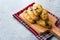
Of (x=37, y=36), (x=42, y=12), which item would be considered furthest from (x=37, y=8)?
(x=37, y=36)

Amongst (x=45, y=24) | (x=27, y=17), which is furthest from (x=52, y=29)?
(x=27, y=17)

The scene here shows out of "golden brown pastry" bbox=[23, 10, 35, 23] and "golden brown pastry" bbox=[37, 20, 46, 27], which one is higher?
"golden brown pastry" bbox=[23, 10, 35, 23]

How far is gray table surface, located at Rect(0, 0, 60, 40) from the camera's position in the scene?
103 centimetres

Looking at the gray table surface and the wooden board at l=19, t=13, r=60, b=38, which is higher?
the gray table surface

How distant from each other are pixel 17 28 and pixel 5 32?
0.24 ft

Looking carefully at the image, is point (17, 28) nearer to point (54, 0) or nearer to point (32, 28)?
point (32, 28)

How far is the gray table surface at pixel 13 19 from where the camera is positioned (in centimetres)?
103

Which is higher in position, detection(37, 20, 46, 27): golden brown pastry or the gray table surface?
the gray table surface

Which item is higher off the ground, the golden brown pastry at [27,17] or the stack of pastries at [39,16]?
the golden brown pastry at [27,17]

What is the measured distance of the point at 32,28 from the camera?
3.43 feet

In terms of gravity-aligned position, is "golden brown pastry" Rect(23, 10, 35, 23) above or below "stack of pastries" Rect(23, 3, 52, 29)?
above

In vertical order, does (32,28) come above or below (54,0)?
below

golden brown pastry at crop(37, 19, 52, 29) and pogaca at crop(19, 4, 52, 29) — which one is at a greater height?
pogaca at crop(19, 4, 52, 29)

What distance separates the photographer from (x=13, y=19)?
1112mm
